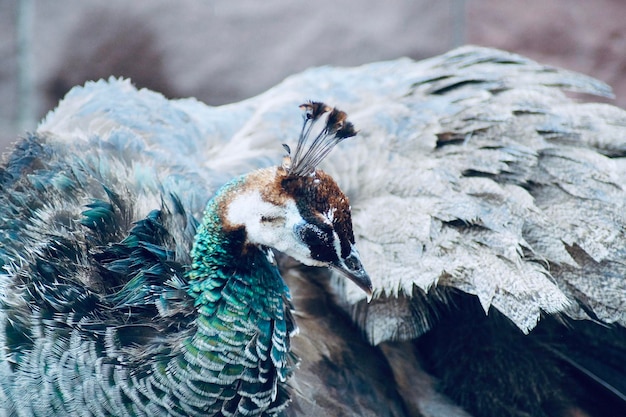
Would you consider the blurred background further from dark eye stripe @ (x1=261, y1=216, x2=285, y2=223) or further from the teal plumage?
dark eye stripe @ (x1=261, y1=216, x2=285, y2=223)

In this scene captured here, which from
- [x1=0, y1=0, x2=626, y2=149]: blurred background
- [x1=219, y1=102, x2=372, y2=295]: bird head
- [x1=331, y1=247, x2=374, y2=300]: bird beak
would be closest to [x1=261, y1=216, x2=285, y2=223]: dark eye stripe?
[x1=219, y1=102, x2=372, y2=295]: bird head

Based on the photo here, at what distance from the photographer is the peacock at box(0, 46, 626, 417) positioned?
141 centimetres

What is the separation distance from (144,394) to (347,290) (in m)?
0.59

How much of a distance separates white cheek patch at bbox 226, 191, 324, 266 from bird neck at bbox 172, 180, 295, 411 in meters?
0.02

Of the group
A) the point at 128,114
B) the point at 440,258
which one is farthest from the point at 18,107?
the point at 440,258

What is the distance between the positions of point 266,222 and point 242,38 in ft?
7.78

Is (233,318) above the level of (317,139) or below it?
below

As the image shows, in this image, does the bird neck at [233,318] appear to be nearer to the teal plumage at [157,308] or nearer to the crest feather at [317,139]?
the teal plumage at [157,308]

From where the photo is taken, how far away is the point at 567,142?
2.02m

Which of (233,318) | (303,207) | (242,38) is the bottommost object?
(233,318)

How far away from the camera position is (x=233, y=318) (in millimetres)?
1426

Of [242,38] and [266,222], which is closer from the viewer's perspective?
[266,222]

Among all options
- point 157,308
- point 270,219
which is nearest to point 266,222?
point 270,219

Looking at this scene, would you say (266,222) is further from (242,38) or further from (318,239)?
(242,38)
